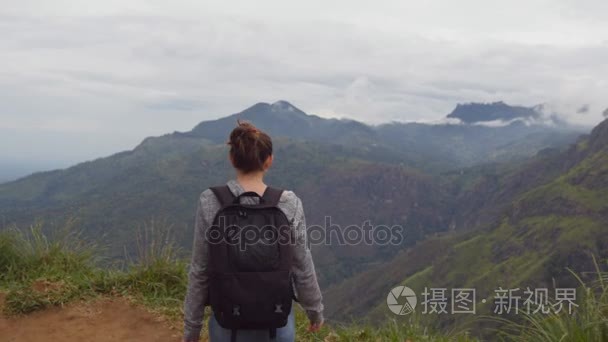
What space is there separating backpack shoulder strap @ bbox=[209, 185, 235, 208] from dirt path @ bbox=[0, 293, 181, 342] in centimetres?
322

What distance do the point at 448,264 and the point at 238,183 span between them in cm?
16017

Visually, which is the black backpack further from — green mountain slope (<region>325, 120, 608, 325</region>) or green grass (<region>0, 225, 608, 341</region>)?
green mountain slope (<region>325, 120, 608, 325</region>)

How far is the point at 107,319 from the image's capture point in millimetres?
6375

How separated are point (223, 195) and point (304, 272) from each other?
792 mm

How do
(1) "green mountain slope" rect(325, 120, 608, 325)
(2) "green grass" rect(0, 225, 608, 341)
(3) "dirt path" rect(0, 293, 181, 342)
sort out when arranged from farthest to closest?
(1) "green mountain slope" rect(325, 120, 608, 325)
(3) "dirt path" rect(0, 293, 181, 342)
(2) "green grass" rect(0, 225, 608, 341)

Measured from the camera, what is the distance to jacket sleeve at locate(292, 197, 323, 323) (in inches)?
138

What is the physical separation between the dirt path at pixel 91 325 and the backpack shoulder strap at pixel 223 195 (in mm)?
3218

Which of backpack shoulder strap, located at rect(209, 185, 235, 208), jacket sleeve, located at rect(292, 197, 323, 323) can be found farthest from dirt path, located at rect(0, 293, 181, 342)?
backpack shoulder strap, located at rect(209, 185, 235, 208)

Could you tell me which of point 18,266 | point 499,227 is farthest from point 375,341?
point 499,227

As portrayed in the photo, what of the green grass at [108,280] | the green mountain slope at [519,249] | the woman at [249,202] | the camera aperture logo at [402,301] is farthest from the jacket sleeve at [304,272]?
the green mountain slope at [519,249]

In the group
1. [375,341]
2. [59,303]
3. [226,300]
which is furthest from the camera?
[59,303]

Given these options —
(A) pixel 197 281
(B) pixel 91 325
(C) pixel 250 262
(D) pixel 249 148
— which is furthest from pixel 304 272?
(B) pixel 91 325

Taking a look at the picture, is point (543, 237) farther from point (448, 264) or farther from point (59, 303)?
point (59, 303)

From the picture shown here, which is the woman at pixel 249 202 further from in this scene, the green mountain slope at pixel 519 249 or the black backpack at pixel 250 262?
the green mountain slope at pixel 519 249
